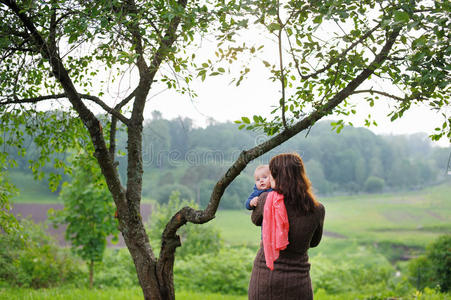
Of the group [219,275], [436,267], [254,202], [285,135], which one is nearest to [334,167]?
[436,267]

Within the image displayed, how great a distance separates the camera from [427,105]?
2889 millimetres

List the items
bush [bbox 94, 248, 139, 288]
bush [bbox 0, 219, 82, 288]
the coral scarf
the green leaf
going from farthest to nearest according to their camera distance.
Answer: bush [bbox 94, 248, 139, 288] → bush [bbox 0, 219, 82, 288] → the coral scarf → the green leaf

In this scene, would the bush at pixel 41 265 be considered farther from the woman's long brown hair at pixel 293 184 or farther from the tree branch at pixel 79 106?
the woman's long brown hair at pixel 293 184

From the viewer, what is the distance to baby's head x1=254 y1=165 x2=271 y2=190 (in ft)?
8.49

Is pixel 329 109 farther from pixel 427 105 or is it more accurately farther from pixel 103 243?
pixel 103 243

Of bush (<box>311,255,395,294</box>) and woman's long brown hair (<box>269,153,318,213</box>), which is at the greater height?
woman's long brown hair (<box>269,153,318,213</box>)

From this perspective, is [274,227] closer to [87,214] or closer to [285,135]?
[285,135]

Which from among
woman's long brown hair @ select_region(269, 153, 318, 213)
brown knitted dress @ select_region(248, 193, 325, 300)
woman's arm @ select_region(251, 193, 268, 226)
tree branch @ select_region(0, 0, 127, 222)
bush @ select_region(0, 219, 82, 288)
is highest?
tree branch @ select_region(0, 0, 127, 222)

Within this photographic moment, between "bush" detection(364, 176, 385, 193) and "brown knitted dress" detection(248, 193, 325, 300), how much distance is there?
23.8 m

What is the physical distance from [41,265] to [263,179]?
266 inches

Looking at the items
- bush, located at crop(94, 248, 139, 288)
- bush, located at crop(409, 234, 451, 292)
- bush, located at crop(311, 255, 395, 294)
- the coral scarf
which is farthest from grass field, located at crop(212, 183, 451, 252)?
the coral scarf

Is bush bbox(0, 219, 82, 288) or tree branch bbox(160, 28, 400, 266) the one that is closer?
tree branch bbox(160, 28, 400, 266)

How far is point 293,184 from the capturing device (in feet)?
7.50

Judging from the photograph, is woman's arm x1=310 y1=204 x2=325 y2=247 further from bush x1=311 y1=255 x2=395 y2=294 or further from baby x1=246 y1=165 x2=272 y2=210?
bush x1=311 y1=255 x2=395 y2=294
